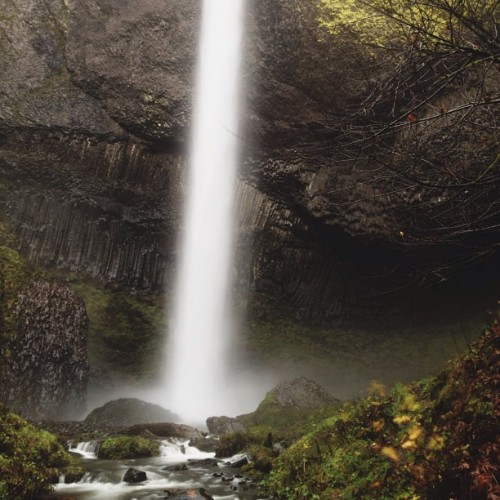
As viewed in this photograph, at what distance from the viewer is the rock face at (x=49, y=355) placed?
13.0 metres

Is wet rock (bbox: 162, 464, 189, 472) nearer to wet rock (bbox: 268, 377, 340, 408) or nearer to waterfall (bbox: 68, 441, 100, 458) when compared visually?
waterfall (bbox: 68, 441, 100, 458)

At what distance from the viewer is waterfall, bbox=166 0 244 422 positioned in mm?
20234

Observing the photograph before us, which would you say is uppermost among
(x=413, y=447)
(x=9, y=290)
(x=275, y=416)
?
(x=9, y=290)

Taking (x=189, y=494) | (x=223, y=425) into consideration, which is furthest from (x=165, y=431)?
(x=189, y=494)

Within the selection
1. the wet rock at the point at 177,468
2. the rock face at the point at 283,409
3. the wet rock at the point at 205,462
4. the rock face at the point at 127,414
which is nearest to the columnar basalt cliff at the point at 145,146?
the rock face at the point at 127,414

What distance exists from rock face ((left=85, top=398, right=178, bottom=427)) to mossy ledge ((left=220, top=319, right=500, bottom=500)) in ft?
24.5

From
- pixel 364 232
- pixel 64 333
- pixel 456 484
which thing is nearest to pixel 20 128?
pixel 64 333

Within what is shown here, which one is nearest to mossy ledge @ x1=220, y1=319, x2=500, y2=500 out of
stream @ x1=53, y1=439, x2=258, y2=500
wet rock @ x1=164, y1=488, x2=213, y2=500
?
stream @ x1=53, y1=439, x2=258, y2=500

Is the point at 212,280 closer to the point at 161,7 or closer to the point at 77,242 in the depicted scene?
the point at 77,242

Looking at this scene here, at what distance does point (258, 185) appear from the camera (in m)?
20.3

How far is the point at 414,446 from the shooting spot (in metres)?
4.22

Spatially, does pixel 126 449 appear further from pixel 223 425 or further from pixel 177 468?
pixel 223 425

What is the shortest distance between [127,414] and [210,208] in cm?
951

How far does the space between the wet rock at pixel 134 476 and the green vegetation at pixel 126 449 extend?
1798mm
